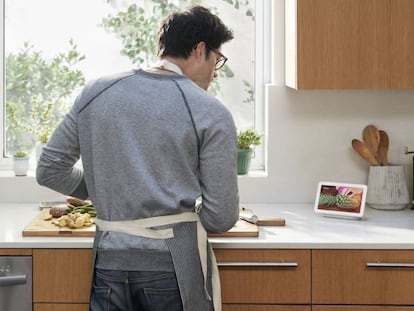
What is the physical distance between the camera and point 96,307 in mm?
2596

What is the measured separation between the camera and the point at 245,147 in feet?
12.1

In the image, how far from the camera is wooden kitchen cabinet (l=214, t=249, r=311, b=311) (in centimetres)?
291

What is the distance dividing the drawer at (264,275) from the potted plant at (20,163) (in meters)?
1.16

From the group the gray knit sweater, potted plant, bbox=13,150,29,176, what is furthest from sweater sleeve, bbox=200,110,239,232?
potted plant, bbox=13,150,29,176

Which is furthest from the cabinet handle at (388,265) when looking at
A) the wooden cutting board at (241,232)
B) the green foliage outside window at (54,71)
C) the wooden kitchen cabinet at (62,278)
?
the green foliage outside window at (54,71)

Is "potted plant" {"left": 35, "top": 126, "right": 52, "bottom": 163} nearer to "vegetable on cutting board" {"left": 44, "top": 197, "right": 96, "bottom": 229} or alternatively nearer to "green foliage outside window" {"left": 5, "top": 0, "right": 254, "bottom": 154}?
"green foliage outside window" {"left": 5, "top": 0, "right": 254, "bottom": 154}

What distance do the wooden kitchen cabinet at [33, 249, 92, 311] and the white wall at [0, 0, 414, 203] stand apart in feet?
2.65

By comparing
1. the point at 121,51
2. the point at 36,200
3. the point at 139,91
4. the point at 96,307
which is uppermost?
the point at 121,51

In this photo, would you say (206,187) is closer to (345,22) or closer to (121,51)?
(345,22)

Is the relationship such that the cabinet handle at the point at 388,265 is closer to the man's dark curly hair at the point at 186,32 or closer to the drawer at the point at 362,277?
the drawer at the point at 362,277

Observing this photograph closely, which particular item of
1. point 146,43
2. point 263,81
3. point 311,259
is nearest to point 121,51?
point 146,43

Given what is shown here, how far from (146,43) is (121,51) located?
0.11m

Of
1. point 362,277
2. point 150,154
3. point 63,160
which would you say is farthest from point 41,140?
point 362,277

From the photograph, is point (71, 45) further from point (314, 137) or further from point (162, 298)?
point (162, 298)
